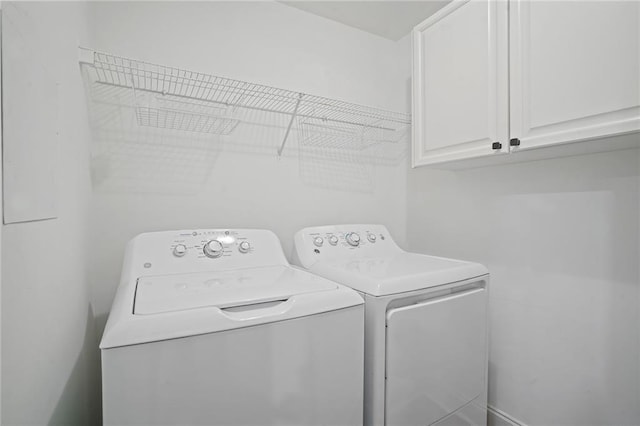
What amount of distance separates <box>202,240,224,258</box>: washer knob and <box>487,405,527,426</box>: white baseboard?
1.69 metres

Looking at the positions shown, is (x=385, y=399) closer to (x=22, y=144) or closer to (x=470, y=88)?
(x=22, y=144)

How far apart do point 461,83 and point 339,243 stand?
3.29 ft

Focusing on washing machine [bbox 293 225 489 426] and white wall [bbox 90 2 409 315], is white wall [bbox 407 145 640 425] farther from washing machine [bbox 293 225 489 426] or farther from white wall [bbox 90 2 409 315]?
white wall [bbox 90 2 409 315]

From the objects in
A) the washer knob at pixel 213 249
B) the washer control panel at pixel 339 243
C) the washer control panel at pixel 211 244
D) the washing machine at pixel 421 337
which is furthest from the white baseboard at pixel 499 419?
the washer knob at pixel 213 249

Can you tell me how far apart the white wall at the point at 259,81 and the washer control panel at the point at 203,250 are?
24cm

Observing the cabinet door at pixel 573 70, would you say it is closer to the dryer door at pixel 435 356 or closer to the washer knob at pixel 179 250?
the dryer door at pixel 435 356

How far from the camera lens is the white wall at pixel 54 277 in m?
0.55

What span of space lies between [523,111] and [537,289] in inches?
34.6

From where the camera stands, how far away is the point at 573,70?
106cm

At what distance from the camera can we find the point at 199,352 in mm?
791

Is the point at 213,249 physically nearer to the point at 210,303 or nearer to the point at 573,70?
the point at 210,303

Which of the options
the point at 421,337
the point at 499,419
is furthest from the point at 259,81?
the point at 499,419

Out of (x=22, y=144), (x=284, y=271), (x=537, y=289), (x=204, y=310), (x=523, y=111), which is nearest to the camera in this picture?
(x=22, y=144)

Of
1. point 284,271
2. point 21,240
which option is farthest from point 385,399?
point 21,240
